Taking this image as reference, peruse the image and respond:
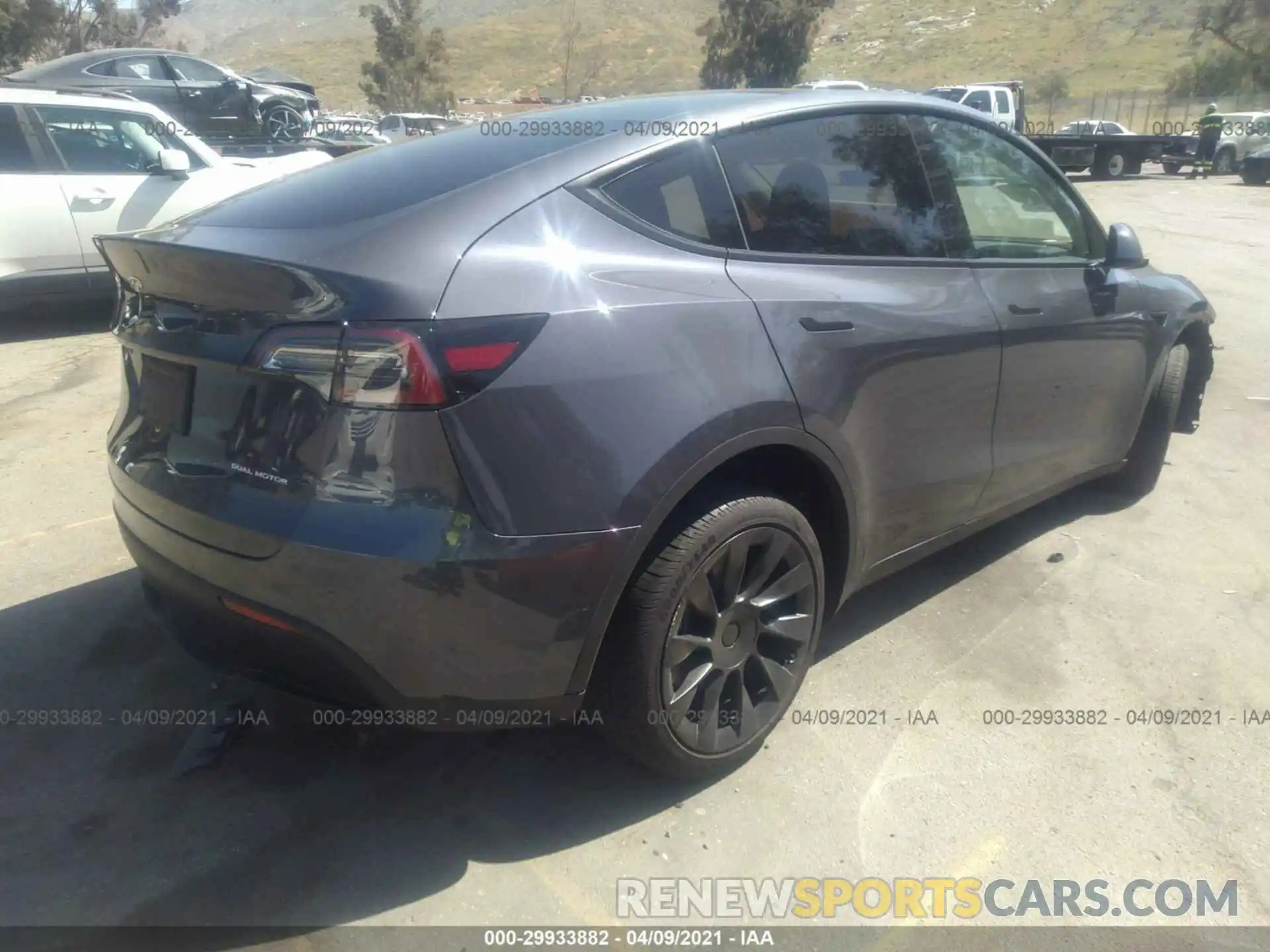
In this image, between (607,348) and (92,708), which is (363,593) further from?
(92,708)

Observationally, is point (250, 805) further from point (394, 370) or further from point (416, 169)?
point (416, 169)

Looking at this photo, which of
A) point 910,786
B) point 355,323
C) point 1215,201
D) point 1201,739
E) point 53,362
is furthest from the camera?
point 1215,201

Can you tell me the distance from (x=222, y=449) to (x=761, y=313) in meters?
1.31

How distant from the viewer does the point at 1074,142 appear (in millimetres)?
24188

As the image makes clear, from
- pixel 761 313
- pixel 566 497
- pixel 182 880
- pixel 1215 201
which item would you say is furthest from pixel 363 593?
pixel 1215 201

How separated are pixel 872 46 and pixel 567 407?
3266 inches

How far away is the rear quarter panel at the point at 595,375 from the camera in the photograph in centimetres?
216

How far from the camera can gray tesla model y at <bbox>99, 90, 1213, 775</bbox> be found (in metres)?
2.14

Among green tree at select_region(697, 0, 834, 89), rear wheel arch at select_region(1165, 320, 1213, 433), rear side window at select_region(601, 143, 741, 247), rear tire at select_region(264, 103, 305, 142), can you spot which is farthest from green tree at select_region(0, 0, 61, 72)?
rear side window at select_region(601, 143, 741, 247)

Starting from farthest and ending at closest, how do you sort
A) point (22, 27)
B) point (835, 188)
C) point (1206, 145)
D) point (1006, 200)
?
1. point (22, 27)
2. point (1206, 145)
3. point (1006, 200)
4. point (835, 188)

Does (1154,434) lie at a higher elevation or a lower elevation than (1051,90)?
higher

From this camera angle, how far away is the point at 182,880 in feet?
7.97

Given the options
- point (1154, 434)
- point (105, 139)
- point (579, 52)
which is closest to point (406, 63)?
point (579, 52)

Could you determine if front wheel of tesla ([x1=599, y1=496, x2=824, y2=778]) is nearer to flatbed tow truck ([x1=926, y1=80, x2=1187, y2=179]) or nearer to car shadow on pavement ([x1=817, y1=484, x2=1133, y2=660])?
car shadow on pavement ([x1=817, y1=484, x2=1133, y2=660])
